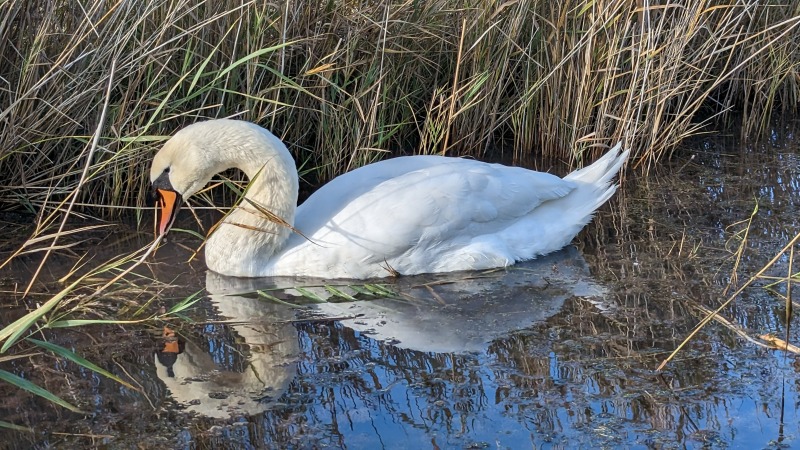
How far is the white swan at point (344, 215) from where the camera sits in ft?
16.5

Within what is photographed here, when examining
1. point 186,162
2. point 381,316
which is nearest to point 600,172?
point 381,316

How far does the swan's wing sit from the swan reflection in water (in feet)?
0.48

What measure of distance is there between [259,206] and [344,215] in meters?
0.40

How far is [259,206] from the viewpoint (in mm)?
5066

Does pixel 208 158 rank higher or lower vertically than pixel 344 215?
higher

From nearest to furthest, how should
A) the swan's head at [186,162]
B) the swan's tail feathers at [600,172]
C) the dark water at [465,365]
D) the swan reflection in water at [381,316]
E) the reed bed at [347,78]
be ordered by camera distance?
1. the dark water at [465,365]
2. the swan reflection in water at [381,316]
3. the swan's head at [186,162]
4. the reed bed at [347,78]
5. the swan's tail feathers at [600,172]

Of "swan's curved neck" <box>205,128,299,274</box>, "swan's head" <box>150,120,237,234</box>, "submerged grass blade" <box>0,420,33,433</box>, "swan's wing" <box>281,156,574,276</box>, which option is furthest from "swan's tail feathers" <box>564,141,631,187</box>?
"submerged grass blade" <box>0,420,33,433</box>

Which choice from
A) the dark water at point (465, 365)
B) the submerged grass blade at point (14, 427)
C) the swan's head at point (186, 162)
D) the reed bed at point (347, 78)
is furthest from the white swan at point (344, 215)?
the submerged grass blade at point (14, 427)

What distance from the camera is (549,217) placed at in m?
5.56

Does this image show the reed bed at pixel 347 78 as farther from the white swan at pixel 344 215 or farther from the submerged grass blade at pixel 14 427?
the submerged grass blade at pixel 14 427

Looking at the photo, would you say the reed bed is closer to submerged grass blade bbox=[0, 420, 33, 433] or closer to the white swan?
the white swan

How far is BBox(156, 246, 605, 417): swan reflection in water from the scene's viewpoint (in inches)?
153

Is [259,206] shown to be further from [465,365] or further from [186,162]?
[465,365]

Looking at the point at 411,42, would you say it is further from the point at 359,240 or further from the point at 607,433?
the point at 607,433
